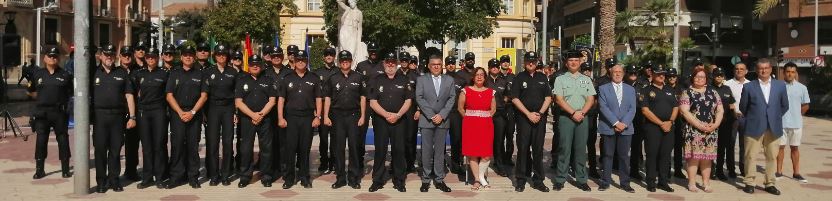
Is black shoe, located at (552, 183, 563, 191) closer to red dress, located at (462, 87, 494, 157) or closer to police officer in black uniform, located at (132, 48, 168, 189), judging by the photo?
red dress, located at (462, 87, 494, 157)

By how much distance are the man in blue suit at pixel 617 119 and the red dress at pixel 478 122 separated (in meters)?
1.42

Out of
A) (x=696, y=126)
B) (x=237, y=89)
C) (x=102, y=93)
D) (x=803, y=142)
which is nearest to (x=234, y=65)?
(x=237, y=89)

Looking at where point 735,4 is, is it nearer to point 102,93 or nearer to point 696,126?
point 696,126

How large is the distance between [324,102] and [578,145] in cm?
311

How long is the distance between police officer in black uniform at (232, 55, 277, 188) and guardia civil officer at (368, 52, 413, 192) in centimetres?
127

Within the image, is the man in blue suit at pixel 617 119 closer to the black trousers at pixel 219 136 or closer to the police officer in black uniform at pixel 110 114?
the black trousers at pixel 219 136

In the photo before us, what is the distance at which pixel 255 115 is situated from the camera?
902cm

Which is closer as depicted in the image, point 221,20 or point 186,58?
point 186,58

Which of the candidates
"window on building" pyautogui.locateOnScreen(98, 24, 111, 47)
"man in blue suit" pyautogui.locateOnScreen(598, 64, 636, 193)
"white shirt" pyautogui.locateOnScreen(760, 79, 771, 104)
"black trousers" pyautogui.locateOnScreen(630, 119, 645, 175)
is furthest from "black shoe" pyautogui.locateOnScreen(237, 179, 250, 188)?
"window on building" pyautogui.locateOnScreen(98, 24, 111, 47)

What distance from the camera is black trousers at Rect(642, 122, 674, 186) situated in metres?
9.05

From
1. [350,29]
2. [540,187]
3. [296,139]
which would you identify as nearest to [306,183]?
[296,139]

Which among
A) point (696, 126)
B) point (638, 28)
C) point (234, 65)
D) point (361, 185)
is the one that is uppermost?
point (638, 28)

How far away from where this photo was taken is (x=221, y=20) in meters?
39.2

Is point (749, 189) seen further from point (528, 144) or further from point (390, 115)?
A: point (390, 115)
